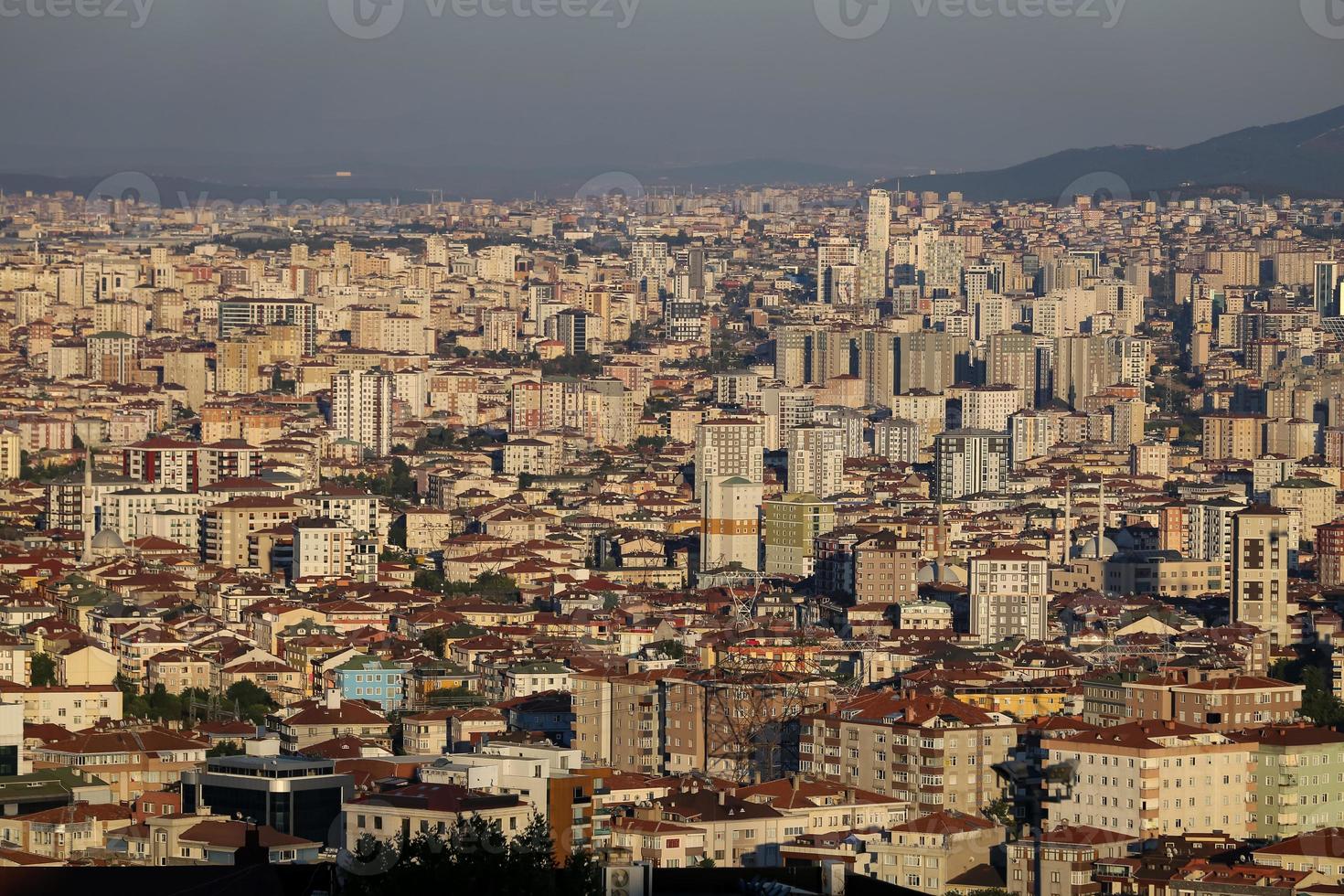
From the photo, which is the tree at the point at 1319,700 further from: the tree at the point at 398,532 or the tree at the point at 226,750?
the tree at the point at 398,532

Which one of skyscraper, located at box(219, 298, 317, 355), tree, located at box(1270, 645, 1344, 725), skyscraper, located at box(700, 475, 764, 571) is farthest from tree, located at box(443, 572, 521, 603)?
skyscraper, located at box(219, 298, 317, 355)

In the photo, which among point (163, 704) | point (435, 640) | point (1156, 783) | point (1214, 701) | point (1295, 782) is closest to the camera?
point (1156, 783)

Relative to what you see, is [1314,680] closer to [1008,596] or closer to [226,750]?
[1008,596]

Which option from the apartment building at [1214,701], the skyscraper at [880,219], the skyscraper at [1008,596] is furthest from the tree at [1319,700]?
the skyscraper at [880,219]

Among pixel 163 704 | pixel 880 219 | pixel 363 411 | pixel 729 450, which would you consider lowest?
pixel 163 704

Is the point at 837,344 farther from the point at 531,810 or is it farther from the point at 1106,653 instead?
the point at 531,810

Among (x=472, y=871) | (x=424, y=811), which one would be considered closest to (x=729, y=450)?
(x=424, y=811)

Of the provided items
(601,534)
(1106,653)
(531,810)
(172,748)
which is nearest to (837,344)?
(601,534)
